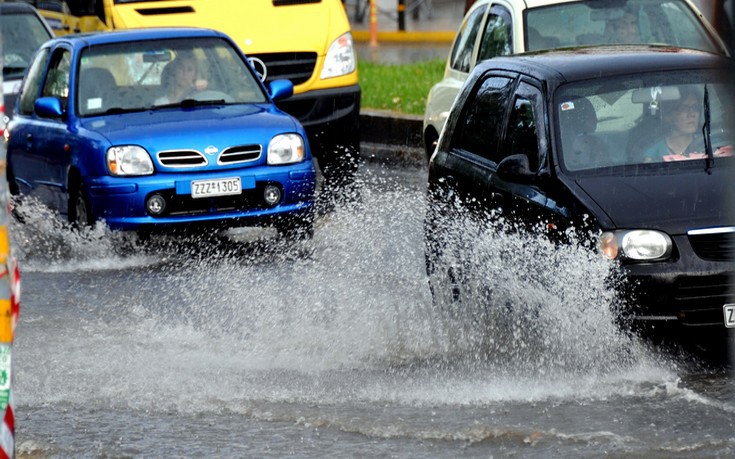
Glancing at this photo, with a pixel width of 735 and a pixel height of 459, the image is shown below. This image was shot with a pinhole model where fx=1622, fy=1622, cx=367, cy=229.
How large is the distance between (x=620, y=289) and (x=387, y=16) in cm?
2972

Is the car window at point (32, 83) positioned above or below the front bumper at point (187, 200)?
above

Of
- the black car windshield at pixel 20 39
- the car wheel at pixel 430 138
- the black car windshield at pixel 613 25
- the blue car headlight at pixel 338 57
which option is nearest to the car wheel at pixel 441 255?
the black car windshield at pixel 613 25

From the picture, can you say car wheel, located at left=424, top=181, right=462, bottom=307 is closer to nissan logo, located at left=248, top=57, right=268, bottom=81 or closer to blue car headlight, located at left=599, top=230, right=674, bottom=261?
blue car headlight, located at left=599, top=230, right=674, bottom=261

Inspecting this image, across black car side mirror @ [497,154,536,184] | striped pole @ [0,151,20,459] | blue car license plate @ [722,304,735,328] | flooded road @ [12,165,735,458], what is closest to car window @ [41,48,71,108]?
flooded road @ [12,165,735,458]

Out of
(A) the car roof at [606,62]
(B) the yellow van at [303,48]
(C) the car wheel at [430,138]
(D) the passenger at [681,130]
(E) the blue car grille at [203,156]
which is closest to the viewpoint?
(D) the passenger at [681,130]

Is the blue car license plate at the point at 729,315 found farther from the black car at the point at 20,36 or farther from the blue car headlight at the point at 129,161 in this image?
the black car at the point at 20,36

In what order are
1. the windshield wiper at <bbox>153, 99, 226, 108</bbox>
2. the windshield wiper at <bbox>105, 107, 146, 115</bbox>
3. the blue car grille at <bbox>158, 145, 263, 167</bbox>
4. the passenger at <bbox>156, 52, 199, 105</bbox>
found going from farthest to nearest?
the passenger at <bbox>156, 52, 199, 105</bbox>
the windshield wiper at <bbox>153, 99, 226, 108</bbox>
the windshield wiper at <bbox>105, 107, 146, 115</bbox>
the blue car grille at <bbox>158, 145, 263, 167</bbox>

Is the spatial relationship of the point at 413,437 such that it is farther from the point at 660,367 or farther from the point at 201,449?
the point at 660,367

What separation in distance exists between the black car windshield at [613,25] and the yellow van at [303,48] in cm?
415

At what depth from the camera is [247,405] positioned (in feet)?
22.4

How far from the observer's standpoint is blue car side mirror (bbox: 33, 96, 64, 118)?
12.1 meters

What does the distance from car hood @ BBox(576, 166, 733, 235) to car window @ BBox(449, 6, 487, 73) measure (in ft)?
17.3

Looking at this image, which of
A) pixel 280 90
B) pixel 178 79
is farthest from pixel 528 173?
pixel 178 79

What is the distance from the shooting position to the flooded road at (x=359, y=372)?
20.4ft
